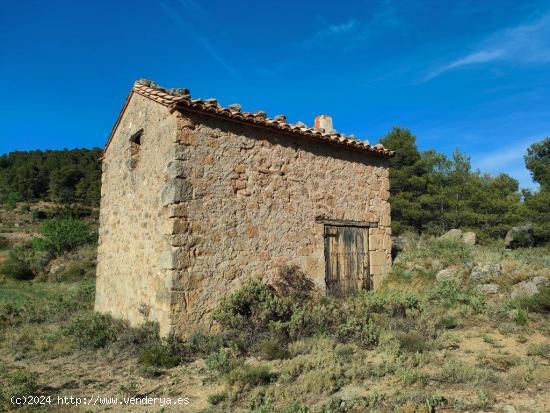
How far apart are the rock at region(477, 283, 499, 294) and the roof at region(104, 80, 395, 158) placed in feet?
12.7

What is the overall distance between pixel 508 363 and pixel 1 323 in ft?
31.5

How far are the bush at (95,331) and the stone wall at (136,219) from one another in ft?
1.25

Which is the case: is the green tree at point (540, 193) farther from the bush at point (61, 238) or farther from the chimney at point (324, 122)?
the bush at point (61, 238)

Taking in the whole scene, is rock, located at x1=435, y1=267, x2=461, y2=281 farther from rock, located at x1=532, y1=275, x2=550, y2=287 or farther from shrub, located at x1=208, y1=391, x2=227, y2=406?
shrub, located at x1=208, y1=391, x2=227, y2=406

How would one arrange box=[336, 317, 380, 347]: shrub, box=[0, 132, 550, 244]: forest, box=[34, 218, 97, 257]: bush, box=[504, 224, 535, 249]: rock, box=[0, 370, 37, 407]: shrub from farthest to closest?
box=[34, 218, 97, 257]: bush < box=[0, 132, 550, 244]: forest < box=[504, 224, 535, 249]: rock < box=[336, 317, 380, 347]: shrub < box=[0, 370, 37, 407]: shrub

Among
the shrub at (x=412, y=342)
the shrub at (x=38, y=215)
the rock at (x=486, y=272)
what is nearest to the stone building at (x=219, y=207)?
the rock at (x=486, y=272)

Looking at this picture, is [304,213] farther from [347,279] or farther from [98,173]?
[98,173]

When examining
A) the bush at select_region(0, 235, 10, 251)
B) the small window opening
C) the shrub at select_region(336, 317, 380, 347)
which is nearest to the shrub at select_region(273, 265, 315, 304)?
the shrub at select_region(336, 317, 380, 347)

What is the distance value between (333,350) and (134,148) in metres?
5.99

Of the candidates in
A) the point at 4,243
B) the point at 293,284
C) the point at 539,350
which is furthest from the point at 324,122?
the point at 4,243

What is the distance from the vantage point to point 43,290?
50.4 ft

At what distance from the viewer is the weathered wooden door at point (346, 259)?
352 inches

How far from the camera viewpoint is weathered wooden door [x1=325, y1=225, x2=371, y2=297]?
29.3 feet

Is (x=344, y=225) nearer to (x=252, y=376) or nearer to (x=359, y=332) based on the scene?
(x=359, y=332)
